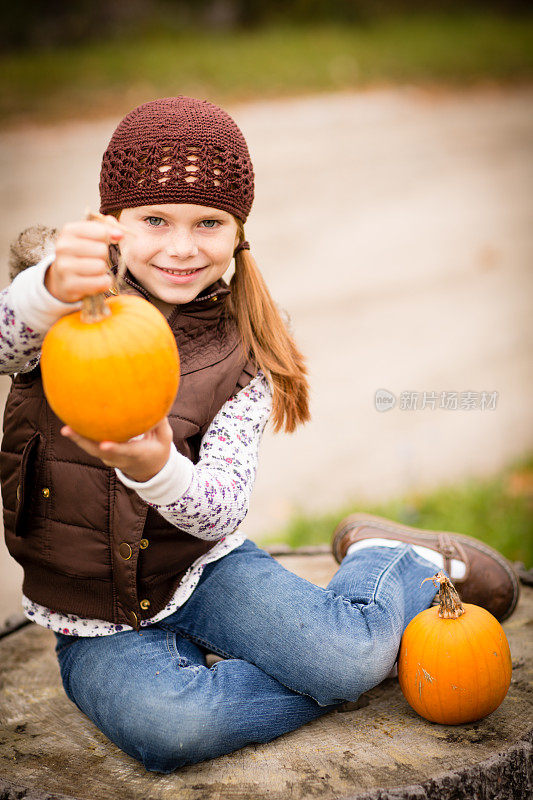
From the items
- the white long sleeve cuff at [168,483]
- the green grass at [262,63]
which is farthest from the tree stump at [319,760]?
the green grass at [262,63]

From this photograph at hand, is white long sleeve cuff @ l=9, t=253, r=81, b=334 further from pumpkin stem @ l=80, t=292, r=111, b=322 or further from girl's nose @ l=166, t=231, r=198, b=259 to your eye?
girl's nose @ l=166, t=231, r=198, b=259

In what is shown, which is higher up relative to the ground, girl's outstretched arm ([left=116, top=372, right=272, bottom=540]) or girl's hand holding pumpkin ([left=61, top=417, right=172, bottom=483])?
girl's hand holding pumpkin ([left=61, top=417, right=172, bottom=483])

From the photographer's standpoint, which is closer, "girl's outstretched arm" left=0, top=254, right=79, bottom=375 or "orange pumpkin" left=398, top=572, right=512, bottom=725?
"girl's outstretched arm" left=0, top=254, right=79, bottom=375

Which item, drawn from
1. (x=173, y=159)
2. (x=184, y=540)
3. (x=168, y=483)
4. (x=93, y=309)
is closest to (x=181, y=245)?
(x=173, y=159)

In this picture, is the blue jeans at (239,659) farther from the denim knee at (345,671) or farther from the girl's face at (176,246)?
the girl's face at (176,246)

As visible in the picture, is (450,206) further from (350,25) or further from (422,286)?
(350,25)

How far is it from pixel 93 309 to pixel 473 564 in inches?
55.6

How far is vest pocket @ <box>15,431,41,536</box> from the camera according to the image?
195 centimetres

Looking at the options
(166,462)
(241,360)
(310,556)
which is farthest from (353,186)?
(166,462)

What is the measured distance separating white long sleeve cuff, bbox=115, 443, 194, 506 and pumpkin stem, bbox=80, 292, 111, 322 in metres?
0.31

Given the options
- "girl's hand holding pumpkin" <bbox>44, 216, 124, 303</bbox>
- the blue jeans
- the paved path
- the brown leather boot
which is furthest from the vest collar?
the paved path

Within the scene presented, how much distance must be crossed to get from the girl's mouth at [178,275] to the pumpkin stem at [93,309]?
1.59 feet

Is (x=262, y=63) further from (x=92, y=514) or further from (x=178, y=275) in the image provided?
(x=92, y=514)

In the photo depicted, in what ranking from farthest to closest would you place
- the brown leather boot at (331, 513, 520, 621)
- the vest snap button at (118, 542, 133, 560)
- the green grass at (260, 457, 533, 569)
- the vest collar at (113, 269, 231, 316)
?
the green grass at (260, 457, 533, 569)
the brown leather boot at (331, 513, 520, 621)
the vest collar at (113, 269, 231, 316)
the vest snap button at (118, 542, 133, 560)
